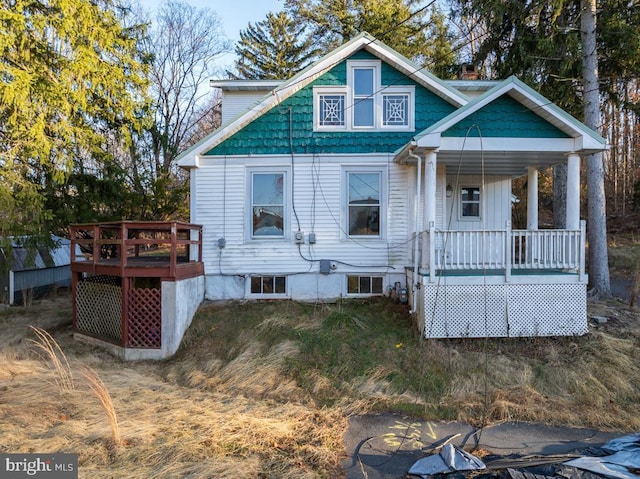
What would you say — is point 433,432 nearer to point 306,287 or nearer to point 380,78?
point 306,287

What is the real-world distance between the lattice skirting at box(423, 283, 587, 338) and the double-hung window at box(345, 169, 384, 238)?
2583 mm

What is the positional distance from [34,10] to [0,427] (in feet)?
34.8

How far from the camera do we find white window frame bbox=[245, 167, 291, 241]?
9102 mm

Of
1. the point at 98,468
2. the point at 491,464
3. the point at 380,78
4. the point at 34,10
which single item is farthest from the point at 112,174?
the point at 491,464

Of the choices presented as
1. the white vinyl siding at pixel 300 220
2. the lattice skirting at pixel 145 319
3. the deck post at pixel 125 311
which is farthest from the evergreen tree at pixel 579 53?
the deck post at pixel 125 311

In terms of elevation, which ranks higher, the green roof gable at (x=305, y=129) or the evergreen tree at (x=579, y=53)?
the evergreen tree at (x=579, y=53)

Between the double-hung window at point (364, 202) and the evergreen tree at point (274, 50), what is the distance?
56.0 feet

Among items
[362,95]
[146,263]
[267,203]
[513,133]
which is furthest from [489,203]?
[146,263]

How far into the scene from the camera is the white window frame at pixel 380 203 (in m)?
9.00

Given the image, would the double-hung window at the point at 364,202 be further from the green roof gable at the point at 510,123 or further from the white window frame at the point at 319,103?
the green roof gable at the point at 510,123

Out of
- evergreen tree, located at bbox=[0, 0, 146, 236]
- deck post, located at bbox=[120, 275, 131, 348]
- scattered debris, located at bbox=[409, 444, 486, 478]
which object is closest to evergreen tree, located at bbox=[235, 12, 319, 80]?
evergreen tree, located at bbox=[0, 0, 146, 236]

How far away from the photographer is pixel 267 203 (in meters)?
9.19

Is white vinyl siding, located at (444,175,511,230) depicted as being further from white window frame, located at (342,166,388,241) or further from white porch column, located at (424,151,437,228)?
white porch column, located at (424,151,437,228)

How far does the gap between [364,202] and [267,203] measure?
2331mm
